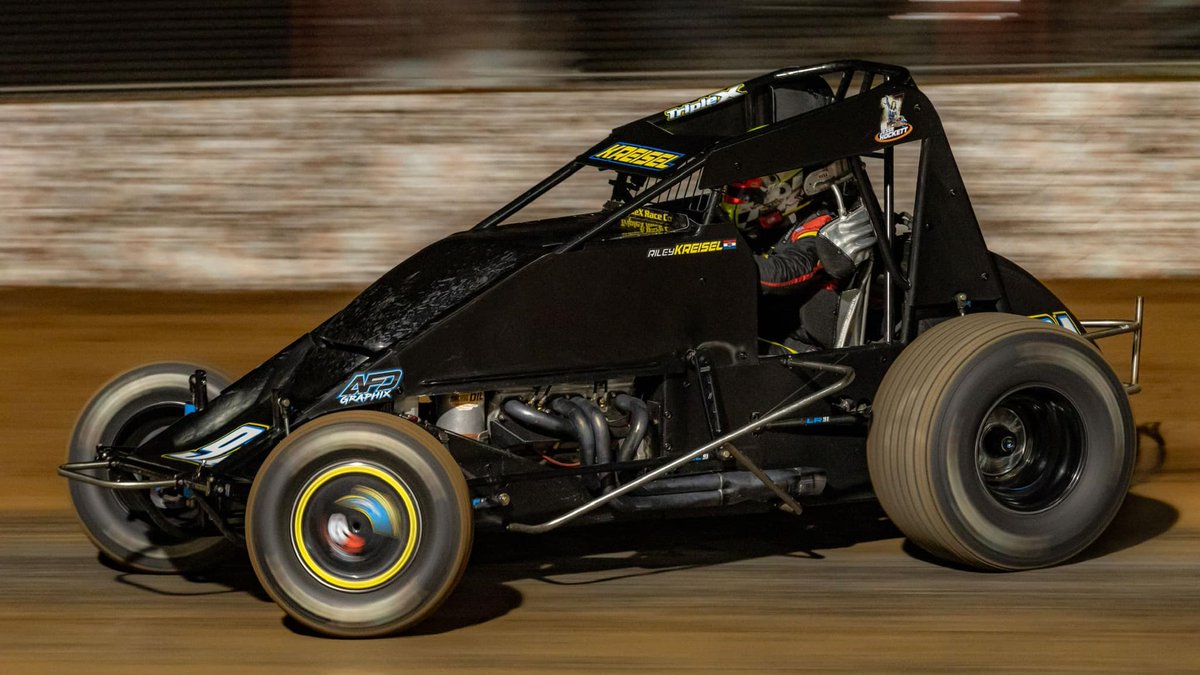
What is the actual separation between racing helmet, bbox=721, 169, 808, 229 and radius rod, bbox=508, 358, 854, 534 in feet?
2.50

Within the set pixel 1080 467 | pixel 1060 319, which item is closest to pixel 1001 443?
pixel 1080 467

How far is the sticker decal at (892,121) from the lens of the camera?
5797 millimetres

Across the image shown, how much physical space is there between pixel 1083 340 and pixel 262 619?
315 centimetres

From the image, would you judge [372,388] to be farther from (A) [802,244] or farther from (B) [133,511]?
(A) [802,244]

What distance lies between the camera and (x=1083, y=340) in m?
5.63

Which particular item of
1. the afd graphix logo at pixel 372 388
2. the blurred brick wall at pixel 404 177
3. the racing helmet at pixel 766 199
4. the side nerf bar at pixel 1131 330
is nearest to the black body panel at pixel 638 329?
the afd graphix logo at pixel 372 388

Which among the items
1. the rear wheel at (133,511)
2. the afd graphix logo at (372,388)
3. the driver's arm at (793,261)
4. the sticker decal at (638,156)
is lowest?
the rear wheel at (133,511)

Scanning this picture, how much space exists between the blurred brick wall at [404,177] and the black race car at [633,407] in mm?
4159

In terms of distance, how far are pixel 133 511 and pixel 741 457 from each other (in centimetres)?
239

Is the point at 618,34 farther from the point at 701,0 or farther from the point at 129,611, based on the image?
the point at 129,611

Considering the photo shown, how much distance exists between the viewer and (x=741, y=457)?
5.34 meters

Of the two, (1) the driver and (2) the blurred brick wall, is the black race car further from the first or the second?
(2) the blurred brick wall

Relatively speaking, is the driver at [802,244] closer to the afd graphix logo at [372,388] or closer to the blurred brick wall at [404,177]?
the afd graphix logo at [372,388]

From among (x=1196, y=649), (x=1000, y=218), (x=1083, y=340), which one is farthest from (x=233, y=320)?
(x=1196, y=649)
